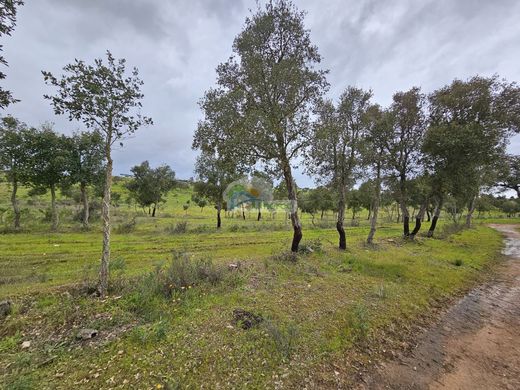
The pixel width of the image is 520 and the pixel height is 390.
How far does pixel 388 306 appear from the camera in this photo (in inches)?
312

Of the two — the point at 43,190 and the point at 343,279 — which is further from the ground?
the point at 43,190

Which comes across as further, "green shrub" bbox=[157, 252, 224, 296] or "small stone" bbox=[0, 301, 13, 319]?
"green shrub" bbox=[157, 252, 224, 296]

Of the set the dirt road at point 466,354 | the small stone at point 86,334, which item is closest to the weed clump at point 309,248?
the dirt road at point 466,354

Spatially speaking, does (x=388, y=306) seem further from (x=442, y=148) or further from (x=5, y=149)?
(x=5, y=149)

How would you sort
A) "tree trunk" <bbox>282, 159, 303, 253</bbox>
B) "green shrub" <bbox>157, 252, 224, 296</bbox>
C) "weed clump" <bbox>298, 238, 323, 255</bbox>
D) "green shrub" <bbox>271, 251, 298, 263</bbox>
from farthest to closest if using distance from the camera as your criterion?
"weed clump" <bbox>298, 238, 323, 255</bbox> → "tree trunk" <bbox>282, 159, 303, 253</bbox> → "green shrub" <bbox>271, 251, 298, 263</bbox> → "green shrub" <bbox>157, 252, 224, 296</bbox>

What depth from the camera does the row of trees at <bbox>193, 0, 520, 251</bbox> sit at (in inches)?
453

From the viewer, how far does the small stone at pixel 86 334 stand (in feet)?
17.0

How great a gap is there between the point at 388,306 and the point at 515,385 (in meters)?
3.31

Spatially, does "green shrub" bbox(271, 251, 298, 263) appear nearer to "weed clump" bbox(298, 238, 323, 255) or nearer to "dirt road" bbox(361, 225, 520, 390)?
"weed clump" bbox(298, 238, 323, 255)

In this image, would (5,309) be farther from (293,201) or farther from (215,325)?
(293,201)

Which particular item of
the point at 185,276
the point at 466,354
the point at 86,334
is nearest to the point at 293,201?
the point at 185,276

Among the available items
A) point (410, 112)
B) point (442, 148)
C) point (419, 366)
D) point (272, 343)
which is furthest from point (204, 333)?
point (410, 112)

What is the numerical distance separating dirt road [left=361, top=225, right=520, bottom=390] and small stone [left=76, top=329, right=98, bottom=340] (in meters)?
5.87

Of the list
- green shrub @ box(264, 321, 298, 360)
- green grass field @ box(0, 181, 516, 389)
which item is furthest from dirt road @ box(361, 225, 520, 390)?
green shrub @ box(264, 321, 298, 360)
